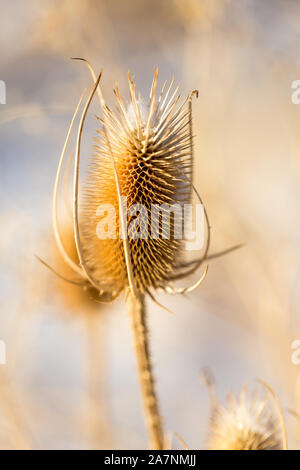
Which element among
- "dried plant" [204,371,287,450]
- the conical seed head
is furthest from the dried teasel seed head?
"dried plant" [204,371,287,450]

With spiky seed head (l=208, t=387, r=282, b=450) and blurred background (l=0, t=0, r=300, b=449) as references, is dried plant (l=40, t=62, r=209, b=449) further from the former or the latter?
blurred background (l=0, t=0, r=300, b=449)

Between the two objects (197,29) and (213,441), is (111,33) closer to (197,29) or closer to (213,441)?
(197,29)

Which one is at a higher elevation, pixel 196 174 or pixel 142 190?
pixel 196 174

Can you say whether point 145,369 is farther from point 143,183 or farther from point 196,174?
point 196,174

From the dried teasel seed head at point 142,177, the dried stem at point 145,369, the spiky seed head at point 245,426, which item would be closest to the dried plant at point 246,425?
the spiky seed head at point 245,426

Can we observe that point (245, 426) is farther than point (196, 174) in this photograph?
No

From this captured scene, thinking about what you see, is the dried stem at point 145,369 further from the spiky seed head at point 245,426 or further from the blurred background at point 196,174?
the blurred background at point 196,174

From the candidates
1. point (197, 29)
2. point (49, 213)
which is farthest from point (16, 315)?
point (197, 29)

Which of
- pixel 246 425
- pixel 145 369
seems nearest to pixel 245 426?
pixel 246 425
